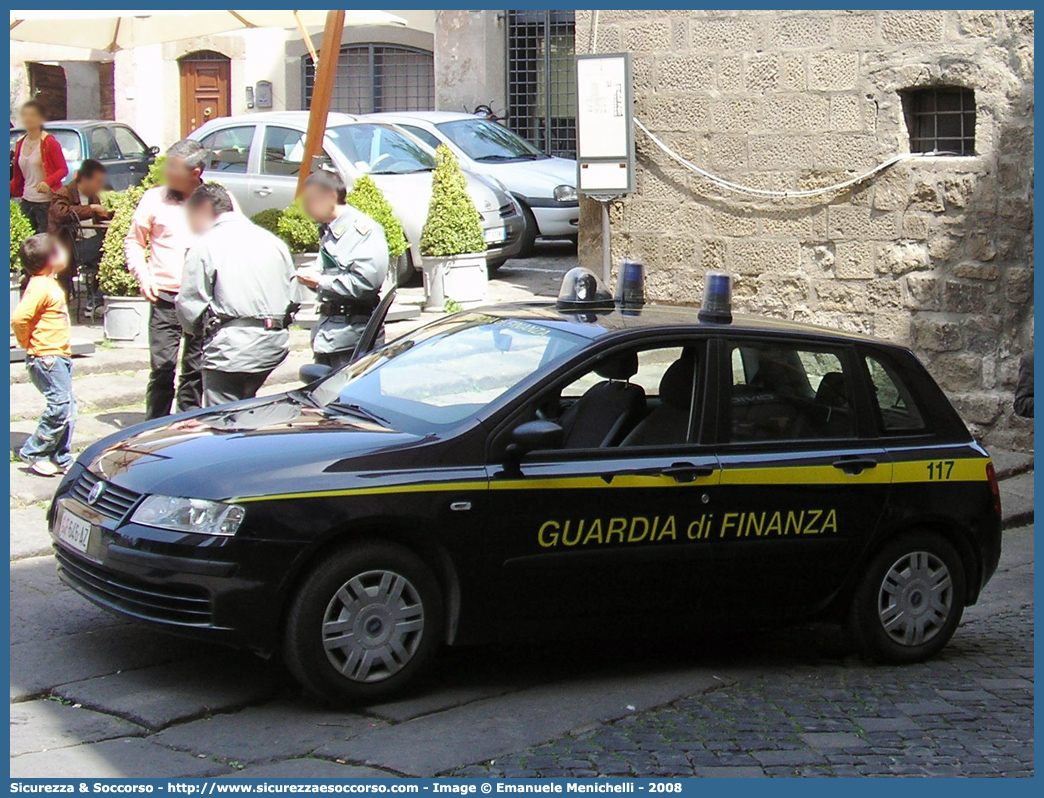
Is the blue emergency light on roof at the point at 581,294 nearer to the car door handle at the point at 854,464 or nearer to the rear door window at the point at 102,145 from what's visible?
the car door handle at the point at 854,464

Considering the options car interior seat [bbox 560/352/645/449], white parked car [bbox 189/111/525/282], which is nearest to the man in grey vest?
car interior seat [bbox 560/352/645/449]

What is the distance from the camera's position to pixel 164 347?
913cm

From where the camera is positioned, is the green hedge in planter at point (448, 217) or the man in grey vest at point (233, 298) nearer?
the man in grey vest at point (233, 298)

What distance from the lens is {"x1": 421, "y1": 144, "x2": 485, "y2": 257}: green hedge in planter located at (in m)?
13.6

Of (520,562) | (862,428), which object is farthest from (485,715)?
(862,428)

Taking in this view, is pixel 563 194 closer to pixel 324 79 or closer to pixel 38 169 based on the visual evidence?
pixel 38 169

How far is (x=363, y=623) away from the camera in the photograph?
536cm

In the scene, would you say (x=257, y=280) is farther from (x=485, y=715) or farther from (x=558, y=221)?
(x=558, y=221)

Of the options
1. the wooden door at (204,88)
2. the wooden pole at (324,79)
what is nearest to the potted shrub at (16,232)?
the wooden pole at (324,79)

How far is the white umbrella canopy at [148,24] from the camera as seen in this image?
1573cm

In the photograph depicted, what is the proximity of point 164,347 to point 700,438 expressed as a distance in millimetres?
4268

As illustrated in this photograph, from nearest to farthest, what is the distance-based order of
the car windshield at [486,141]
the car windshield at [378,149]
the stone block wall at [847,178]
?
the stone block wall at [847,178]
the car windshield at [378,149]
the car windshield at [486,141]

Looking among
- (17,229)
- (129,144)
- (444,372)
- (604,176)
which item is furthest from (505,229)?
(444,372)

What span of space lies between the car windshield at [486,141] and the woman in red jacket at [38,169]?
571 centimetres
